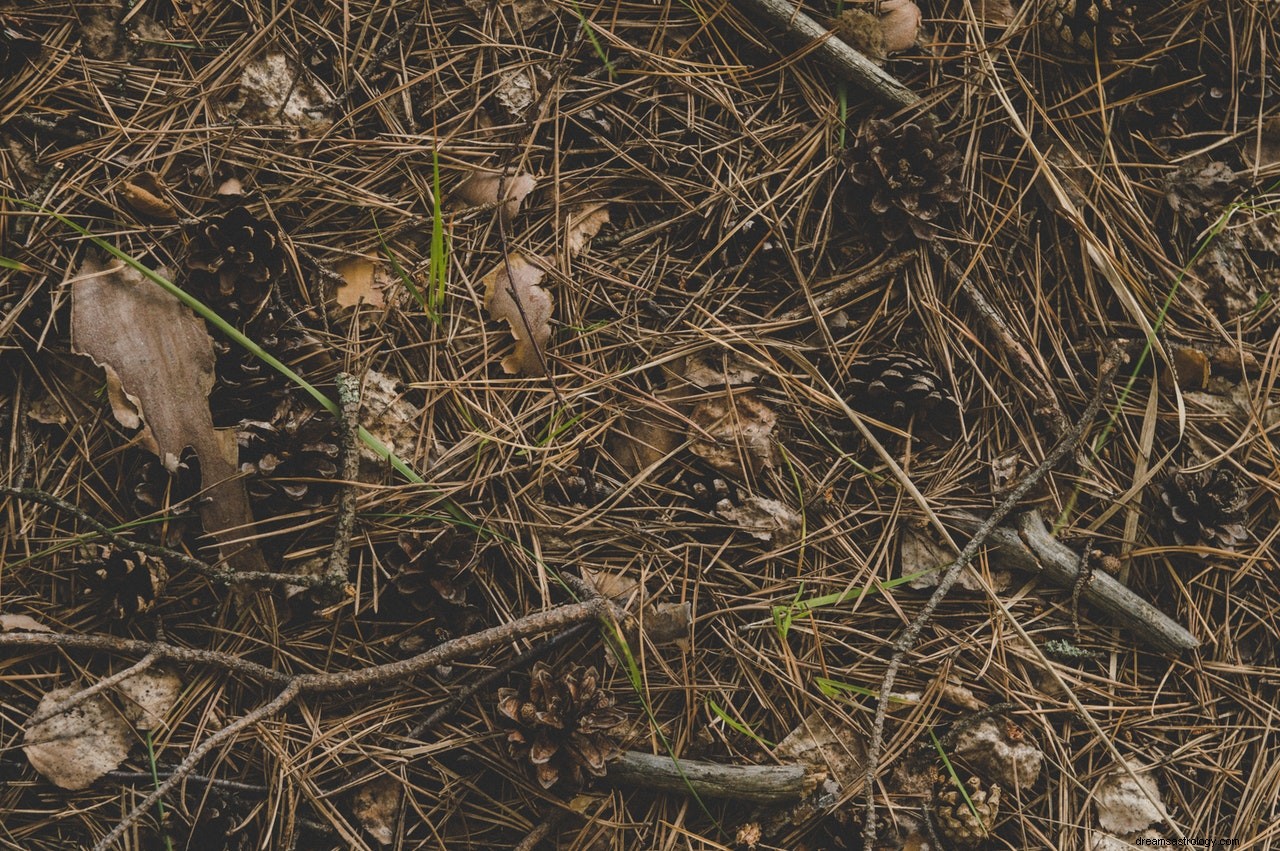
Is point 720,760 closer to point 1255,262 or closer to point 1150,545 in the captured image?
point 1150,545

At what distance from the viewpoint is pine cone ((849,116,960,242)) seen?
2032mm

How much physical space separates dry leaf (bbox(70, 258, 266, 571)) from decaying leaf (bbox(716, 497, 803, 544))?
1.17m

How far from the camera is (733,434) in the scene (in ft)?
6.57

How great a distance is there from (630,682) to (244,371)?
1224 millimetres

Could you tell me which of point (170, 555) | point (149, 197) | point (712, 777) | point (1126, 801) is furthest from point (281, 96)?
point (1126, 801)

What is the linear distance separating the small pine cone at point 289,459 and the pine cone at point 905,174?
1520 mm

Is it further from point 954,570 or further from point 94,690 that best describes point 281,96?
point 954,570

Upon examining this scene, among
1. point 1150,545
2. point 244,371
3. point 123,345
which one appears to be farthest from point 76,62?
point 1150,545

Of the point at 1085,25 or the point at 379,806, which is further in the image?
Answer: the point at 1085,25

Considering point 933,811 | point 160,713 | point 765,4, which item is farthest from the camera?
point 765,4

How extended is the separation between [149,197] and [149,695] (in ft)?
3.95

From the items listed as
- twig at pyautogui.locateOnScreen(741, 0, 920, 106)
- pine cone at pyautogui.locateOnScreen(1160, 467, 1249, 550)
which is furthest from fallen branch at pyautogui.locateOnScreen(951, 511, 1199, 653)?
twig at pyautogui.locateOnScreen(741, 0, 920, 106)

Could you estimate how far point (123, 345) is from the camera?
1.88m

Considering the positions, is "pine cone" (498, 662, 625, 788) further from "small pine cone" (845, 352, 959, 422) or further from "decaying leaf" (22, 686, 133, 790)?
"small pine cone" (845, 352, 959, 422)
